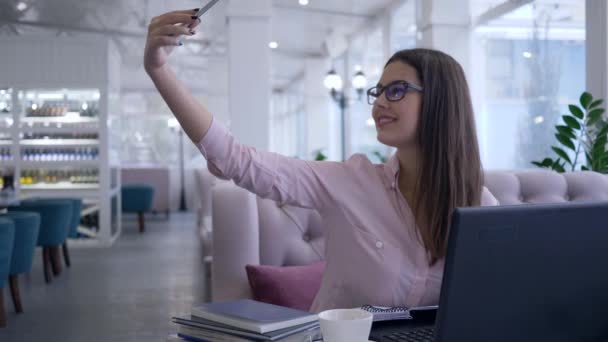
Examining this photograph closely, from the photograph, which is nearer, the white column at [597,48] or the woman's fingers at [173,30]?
the woman's fingers at [173,30]

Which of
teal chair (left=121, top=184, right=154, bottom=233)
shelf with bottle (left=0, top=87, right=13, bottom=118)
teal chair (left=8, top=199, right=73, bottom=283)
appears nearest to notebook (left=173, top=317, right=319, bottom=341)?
teal chair (left=8, top=199, right=73, bottom=283)

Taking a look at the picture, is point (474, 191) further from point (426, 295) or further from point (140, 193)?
point (140, 193)

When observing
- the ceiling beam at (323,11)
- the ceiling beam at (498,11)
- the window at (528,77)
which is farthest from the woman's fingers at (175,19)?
the ceiling beam at (323,11)

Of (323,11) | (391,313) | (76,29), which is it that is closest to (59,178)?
(76,29)

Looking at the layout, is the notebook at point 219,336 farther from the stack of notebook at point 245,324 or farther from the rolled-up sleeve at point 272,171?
the rolled-up sleeve at point 272,171

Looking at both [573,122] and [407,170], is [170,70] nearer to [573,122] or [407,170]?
[407,170]

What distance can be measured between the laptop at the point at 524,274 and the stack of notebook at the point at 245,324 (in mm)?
234

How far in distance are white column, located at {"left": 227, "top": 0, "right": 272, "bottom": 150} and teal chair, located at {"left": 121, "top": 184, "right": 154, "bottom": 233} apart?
16.3ft

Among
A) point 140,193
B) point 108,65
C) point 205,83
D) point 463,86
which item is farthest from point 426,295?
point 205,83

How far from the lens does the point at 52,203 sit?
6.65 m

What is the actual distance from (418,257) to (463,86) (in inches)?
16.4

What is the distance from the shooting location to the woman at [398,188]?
1.44m

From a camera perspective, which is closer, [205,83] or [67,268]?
[67,268]

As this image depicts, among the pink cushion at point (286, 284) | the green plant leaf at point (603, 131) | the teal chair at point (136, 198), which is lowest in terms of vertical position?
the teal chair at point (136, 198)
